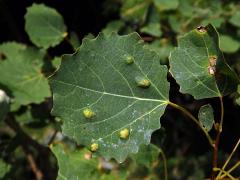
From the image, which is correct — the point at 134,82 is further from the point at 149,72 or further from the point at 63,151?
the point at 63,151

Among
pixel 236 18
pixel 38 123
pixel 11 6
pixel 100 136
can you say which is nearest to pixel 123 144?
pixel 100 136

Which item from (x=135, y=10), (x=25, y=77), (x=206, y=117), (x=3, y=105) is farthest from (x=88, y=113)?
(x=135, y=10)

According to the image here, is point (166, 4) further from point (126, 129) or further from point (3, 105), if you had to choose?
point (126, 129)

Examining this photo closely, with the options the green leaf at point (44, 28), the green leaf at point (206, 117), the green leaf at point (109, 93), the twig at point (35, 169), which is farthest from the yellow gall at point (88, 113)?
the twig at point (35, 169)

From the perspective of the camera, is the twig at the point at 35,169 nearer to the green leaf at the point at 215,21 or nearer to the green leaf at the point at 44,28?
the green leaf at the point at 44,28

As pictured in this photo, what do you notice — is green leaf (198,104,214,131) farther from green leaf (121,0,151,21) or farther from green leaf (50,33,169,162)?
green leaf (121,0,151,21)

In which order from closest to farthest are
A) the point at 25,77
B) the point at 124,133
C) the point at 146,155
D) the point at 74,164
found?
1. the point at 124,133
2. the point at 74,164
3. the point at 146,155
4. the point at 25,77
